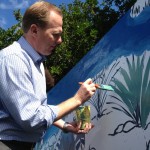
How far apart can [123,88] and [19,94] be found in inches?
50.0

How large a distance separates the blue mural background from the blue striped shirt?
2.84 ft

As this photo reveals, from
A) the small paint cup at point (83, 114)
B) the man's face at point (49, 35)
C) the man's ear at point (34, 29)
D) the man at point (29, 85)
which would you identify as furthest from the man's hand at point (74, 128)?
the man's ear at point (34, 29)

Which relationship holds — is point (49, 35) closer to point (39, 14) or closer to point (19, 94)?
point (39, 14)

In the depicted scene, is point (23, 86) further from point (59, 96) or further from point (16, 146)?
point (59, 96)

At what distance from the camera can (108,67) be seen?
3438mm

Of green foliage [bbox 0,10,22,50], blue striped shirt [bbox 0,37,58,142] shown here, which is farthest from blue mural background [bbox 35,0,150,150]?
green foliage [bbox 0,10,22,50]

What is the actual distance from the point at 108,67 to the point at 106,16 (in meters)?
9.37

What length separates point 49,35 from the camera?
223 cm

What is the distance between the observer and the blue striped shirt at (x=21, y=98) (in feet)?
6.60

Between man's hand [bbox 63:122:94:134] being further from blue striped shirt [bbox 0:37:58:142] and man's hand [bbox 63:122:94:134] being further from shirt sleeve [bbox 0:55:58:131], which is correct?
shirt sleeve [bbox 0:55:58:131]

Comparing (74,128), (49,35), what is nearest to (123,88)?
(74,128)

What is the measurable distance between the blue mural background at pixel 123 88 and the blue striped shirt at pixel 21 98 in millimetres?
864

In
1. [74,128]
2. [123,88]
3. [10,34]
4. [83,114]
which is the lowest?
[74,128]

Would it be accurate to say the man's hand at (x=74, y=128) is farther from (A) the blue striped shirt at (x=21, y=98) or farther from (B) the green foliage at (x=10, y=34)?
(B) the green foliage at (x=10, y=34)
